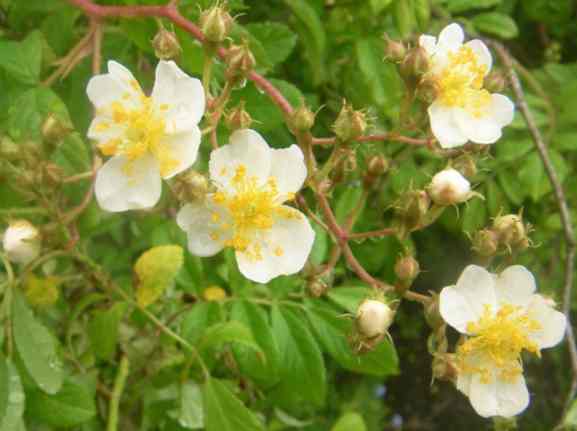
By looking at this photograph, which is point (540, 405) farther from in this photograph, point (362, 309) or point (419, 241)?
point (362, 309)

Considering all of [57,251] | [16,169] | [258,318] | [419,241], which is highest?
[16,169]

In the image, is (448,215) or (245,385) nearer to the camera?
(245,385)

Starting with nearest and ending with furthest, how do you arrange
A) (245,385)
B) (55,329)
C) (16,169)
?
(16,169)
(55,329)
(245,385)

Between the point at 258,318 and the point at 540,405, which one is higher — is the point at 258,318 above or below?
above

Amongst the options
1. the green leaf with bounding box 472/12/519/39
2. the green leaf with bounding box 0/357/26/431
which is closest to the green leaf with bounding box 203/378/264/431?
the green leaf with bounding box 0/357/26/431

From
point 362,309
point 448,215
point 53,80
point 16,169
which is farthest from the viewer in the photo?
point 448,215

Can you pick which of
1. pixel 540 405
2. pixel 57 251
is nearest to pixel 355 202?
pixel 57 251

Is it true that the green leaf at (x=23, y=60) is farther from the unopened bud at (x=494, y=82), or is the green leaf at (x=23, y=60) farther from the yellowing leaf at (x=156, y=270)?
the unopened bud at (x=494, y=82)

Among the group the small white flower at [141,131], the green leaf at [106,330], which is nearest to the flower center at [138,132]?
the small white flower at [141,131]
